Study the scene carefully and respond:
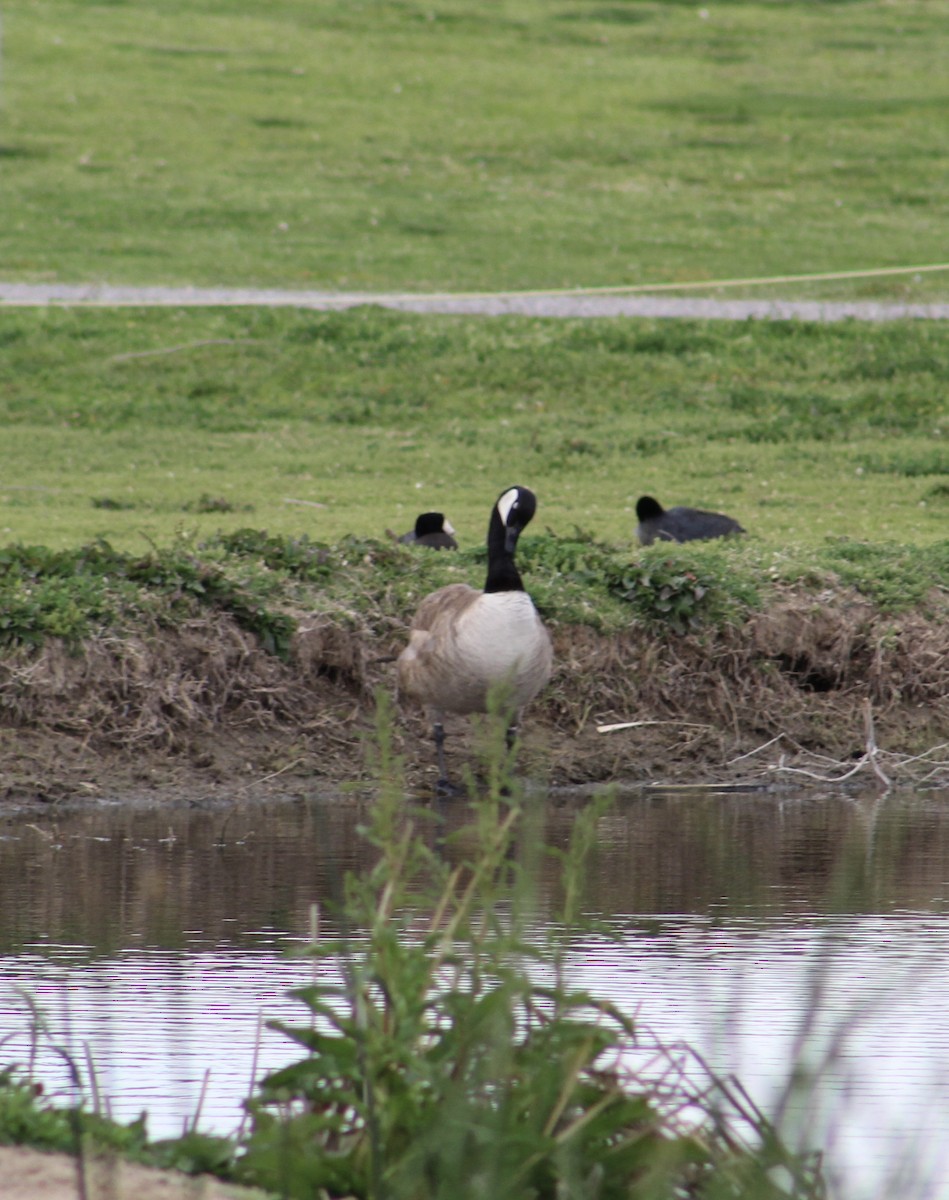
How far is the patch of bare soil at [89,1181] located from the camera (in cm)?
486

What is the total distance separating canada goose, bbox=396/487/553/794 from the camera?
10.9 m

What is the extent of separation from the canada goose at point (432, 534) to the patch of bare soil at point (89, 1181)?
911cm

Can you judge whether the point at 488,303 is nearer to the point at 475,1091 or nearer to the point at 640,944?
the point at 640,944

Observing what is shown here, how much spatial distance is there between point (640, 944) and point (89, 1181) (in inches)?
136

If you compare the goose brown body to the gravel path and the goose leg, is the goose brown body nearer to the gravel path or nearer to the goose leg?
the goose leg

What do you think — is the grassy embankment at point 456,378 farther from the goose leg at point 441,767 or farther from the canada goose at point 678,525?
the canada goose at point 678,525

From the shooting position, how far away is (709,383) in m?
22.2

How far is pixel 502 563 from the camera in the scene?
11.2 meters

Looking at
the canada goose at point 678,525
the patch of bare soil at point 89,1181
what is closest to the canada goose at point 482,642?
the canada goose at point 678,525

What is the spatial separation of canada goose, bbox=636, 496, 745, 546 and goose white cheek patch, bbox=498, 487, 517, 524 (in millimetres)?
3145

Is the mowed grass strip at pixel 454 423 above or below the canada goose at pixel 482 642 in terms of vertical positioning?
above

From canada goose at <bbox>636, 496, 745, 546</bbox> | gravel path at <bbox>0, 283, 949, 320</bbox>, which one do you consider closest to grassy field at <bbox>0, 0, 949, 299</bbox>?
gravel path at <bbox>0, 283, 949, 320</bbox>

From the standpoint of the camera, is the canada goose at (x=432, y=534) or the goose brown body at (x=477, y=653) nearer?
the goose brown body at (x=477, y=653)

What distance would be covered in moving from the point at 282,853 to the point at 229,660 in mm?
2206
